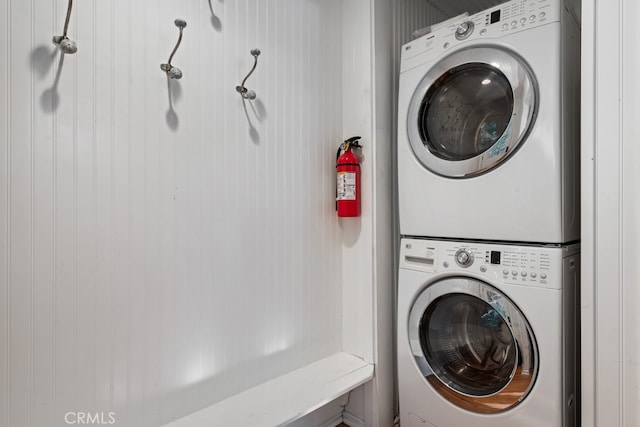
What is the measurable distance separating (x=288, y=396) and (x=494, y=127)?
4.35 ft

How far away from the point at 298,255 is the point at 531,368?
0.99 meters

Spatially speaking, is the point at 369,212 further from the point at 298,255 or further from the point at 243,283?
the point at 243,283

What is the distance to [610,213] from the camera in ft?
3.45

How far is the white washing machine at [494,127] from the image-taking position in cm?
117

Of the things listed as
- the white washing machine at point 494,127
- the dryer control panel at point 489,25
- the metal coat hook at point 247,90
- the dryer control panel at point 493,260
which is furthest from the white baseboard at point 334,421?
the dryer control panel at point 489,25

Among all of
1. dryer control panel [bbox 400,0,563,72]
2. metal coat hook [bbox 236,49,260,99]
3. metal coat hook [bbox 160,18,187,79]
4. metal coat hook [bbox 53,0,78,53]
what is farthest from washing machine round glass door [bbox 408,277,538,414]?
metal coat hook [bbox 53,0,78,53]

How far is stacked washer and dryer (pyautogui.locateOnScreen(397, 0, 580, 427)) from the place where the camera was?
1.17 metres

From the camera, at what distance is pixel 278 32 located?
155 centimetres

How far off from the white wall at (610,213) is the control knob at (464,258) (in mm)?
350

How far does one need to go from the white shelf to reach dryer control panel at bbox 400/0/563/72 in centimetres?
141

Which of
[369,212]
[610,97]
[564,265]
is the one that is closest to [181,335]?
[369,212]

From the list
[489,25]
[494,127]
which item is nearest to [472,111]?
[494,127]

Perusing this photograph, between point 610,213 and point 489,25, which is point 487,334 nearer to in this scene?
point 610,213

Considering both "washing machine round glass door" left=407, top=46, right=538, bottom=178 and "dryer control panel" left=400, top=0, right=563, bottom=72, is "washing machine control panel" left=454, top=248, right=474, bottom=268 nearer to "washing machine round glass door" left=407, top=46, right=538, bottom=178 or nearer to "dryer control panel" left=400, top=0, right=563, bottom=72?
"washing machine round glass door" left=407, top=46, right=538, bottom=178
